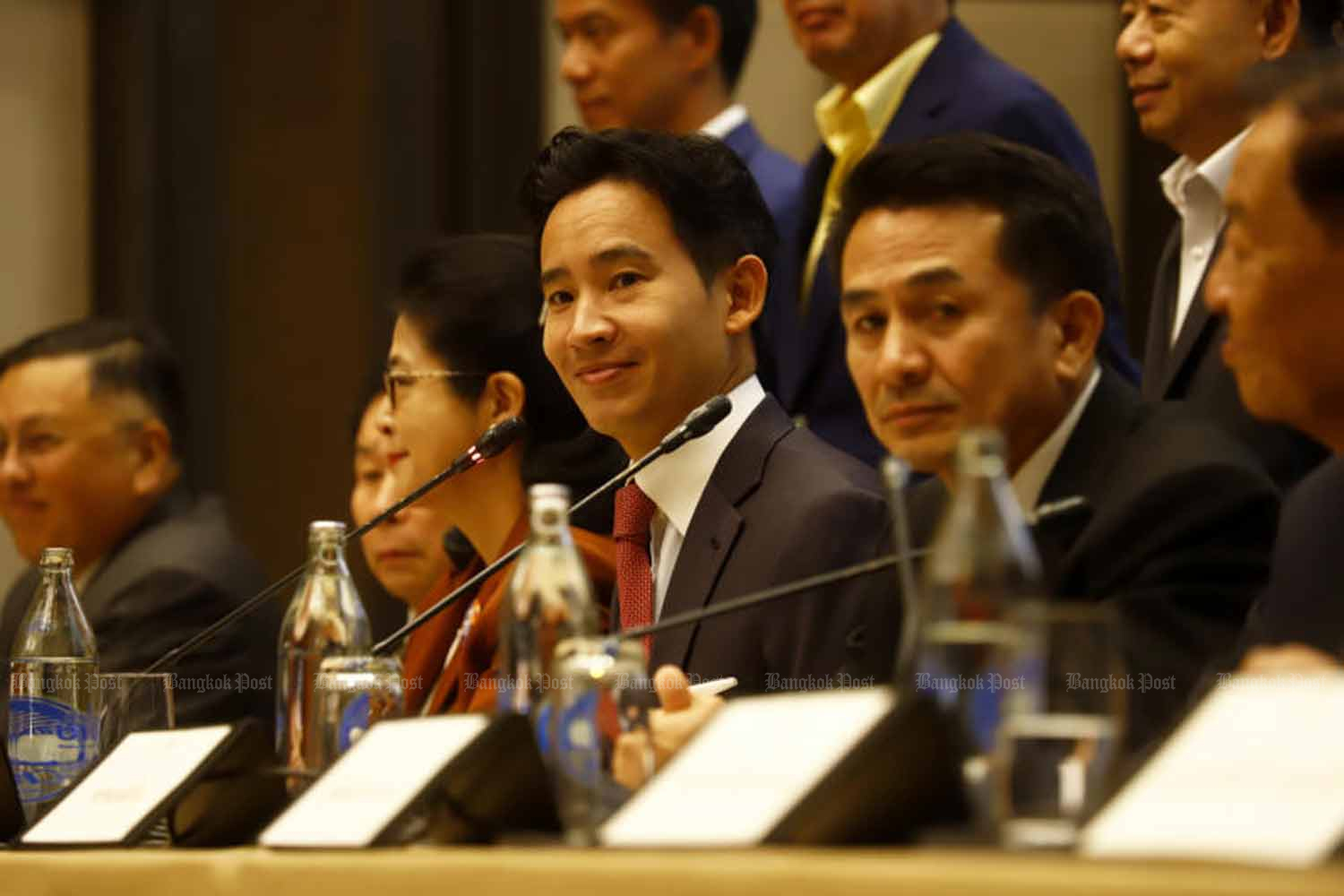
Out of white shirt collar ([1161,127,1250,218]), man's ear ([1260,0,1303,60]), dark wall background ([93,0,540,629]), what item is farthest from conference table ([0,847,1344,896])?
dark wall background ([93,0,540,629])

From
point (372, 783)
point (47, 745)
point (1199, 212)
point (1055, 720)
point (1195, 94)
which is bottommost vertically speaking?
point (47, 745)

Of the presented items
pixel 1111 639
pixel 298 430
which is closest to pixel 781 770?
pixel 1111 639

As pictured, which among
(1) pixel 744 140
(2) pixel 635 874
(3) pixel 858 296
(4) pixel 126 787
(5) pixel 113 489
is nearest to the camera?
(2) pixel 635 874

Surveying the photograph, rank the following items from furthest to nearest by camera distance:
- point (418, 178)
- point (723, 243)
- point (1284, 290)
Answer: point (418, 178)
point (723, 243)
point (1284, 290)

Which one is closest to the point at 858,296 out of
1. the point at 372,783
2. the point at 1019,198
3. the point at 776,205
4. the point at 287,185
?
the point at 1019,198

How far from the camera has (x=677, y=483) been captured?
253 centimetres

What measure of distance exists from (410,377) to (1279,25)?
4.06 ft

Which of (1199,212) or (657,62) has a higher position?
(657,62)

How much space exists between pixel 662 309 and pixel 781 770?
4.44 feet

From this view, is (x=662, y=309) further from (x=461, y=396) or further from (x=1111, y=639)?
(x=1111, y=639)

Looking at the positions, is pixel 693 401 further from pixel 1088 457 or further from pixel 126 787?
pixel 126 787

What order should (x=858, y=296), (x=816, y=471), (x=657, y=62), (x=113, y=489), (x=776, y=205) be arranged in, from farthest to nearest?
(x=113, y=489) → (x=657, y=62) → (x=776, y=205) → (x=816, y=471) → (x=858, y=296)

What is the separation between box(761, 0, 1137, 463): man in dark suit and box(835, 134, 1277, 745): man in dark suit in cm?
71

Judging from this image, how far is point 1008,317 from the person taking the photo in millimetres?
2137
